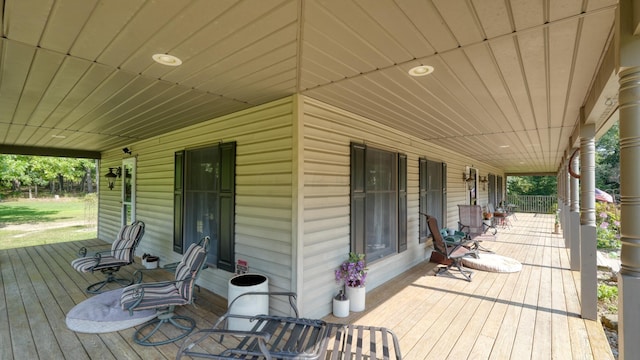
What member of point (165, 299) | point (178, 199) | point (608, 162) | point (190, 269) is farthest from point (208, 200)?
point (608, 162)

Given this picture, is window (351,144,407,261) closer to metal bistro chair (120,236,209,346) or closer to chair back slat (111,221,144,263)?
metal bistro chair (120,236,209,346)

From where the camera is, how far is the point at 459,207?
7.41 m

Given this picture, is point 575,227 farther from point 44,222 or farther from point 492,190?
point 44,222

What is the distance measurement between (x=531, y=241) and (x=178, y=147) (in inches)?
364

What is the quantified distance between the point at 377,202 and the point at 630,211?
295cm

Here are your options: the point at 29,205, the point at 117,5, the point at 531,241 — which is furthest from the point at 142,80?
the point at 29,205

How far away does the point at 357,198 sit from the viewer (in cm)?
388

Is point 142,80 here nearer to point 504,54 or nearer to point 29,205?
point 504,54

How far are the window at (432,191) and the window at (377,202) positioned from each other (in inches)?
35.0

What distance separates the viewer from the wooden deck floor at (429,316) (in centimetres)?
267

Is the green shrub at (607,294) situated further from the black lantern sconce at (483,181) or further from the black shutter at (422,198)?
the black lantern sconce at (483,181)

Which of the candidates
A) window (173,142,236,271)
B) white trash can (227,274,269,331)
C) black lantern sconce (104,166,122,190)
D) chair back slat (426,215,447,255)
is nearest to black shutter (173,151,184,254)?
window (173,142,236,271)

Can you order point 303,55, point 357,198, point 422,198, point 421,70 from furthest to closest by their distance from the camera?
1. point 422,198
2. point 357,198
3. point 421,70
4. point 303,55

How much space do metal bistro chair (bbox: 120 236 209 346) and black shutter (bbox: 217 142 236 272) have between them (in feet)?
A: 1.64
